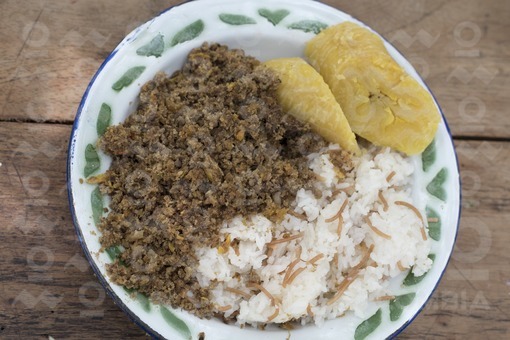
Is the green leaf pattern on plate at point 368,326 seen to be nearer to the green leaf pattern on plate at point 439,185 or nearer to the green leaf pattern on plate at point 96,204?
the green leaf pattern on plate at point 439,185

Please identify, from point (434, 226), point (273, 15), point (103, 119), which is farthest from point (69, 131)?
point (434, 226)

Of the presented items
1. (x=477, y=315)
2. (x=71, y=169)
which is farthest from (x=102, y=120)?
(x=477, y=315)

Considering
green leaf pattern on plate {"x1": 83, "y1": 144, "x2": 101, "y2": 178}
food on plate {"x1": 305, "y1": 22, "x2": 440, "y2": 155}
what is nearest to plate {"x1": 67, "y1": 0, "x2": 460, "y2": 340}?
green leaf pattern on plate {"x1": 83, "y1": 144, "x2": 101, "y2": 178}

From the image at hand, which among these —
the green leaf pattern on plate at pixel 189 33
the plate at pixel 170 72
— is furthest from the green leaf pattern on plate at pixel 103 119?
the green leaf pattern on plate at pixel 189 33

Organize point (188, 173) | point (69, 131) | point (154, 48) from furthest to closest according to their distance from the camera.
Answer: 1. point (69, 131)
2. point (154, 48)
3. point (188, 173)

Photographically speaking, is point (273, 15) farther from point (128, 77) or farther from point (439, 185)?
point (439, 185)

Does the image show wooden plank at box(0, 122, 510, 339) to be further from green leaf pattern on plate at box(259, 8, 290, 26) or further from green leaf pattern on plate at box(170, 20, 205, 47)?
green leaf pattern on plate at box(259, 8, 290, 26)
